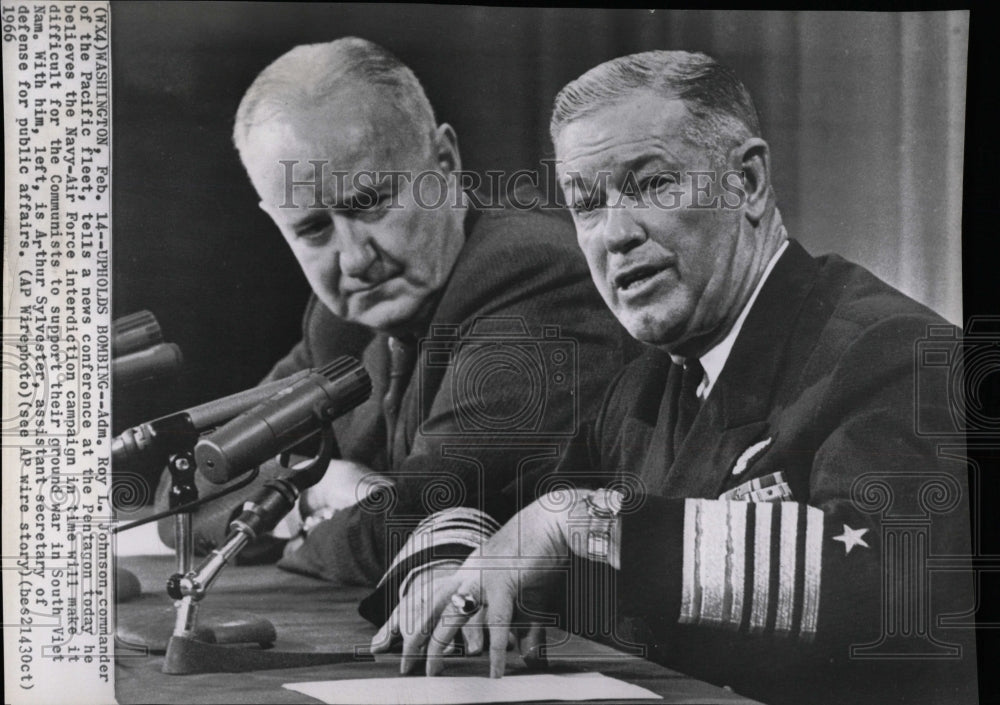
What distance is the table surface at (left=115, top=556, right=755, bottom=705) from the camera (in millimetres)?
4324

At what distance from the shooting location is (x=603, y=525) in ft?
14.7

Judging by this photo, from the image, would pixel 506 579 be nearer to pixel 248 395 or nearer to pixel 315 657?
pixel 315 657

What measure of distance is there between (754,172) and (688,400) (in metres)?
0.90

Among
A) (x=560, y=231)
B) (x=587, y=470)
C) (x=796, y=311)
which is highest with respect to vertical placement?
(x=560, y=231)

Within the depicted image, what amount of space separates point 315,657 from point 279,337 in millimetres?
1180

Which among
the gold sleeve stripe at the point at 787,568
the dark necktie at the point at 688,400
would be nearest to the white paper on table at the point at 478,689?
the gold sleeve stripe at the point at 787,568

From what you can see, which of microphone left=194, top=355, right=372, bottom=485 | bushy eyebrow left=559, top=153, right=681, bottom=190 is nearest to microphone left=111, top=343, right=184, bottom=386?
microphone left=194, top=355, right=372, bottom=485

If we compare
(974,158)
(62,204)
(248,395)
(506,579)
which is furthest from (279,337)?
(974,158)

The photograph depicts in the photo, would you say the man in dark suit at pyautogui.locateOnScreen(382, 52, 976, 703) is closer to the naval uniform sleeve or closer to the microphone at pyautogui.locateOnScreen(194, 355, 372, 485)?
the naval uniform sleeve

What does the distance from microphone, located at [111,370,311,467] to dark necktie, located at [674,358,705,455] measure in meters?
1.50

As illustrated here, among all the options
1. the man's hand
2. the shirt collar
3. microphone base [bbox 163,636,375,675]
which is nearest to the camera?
microphone base [bbox 163,636,375,675]

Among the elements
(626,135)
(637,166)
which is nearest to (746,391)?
(637,166)

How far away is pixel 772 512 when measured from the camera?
443 cm

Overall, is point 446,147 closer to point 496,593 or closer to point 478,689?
point 496,593
